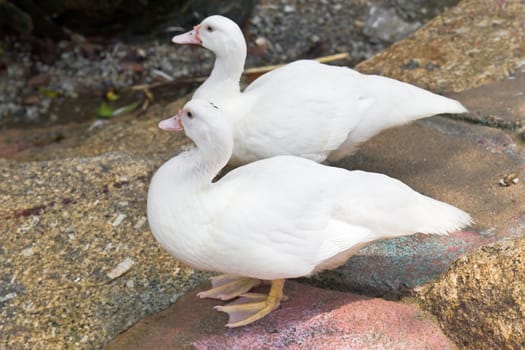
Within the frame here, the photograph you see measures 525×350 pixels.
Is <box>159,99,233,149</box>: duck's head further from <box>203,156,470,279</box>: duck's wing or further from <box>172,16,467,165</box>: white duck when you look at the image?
<box>172,16,467,165</box>: white duck

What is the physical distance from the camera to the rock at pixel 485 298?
196cm

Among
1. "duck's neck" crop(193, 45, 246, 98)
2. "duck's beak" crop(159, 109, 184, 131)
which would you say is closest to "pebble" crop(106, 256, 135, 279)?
"duck's beak" crop(159, 109, 184, 131)

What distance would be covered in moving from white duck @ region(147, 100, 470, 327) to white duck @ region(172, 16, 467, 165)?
449 millimetres

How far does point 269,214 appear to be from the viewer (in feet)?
6.95

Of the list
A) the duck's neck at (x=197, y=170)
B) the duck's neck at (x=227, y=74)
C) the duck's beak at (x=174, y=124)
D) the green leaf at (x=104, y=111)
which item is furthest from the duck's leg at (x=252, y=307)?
the green leaf at (x=104, y=111)

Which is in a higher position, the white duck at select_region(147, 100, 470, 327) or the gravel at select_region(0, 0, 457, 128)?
the white duck at select_region(147, 100, 470, 327)

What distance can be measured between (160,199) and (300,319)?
611 millimetres

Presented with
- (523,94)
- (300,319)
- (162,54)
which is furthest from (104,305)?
(162,54)

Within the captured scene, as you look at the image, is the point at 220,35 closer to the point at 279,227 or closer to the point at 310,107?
the point at 310,107

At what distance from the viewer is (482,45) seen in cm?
371

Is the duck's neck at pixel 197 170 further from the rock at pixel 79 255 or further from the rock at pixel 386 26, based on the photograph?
the rock at pixel 386 26

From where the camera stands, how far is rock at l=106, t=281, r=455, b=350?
2092 mm

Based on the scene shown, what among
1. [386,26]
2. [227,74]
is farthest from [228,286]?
[386,26]

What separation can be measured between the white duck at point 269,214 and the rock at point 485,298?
0.54ft
